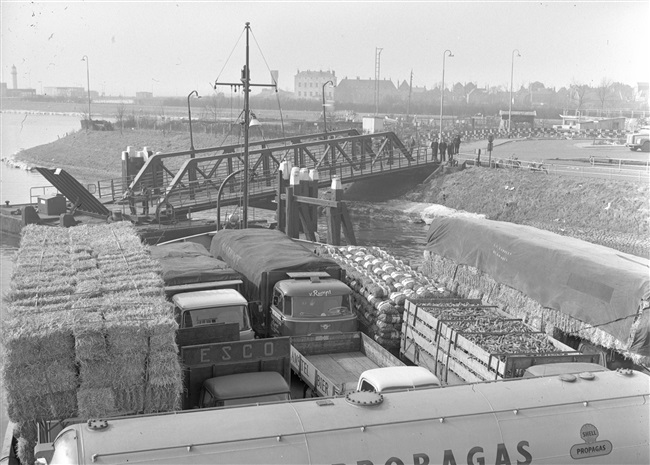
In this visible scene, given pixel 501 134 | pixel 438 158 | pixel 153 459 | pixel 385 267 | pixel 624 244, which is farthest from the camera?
pixel 501 134

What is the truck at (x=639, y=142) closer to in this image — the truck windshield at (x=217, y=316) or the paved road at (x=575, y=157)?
the paved road at (x=575, y=157)

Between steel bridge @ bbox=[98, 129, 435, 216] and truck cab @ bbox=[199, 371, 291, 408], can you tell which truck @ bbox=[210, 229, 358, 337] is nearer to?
truck cab @ bbox=[199, 371, 291, 408]

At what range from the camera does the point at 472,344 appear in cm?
1287

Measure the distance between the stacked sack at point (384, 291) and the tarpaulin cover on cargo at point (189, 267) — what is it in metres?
3.05

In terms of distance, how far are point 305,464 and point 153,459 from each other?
1698 millimetres

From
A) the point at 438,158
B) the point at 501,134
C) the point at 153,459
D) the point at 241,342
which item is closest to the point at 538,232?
the point at 241,342

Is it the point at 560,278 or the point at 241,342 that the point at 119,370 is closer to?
the point at 241,342

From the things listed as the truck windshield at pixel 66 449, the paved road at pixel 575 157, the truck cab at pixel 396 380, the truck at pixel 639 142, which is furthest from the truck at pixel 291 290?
the truck at pixel 639 142

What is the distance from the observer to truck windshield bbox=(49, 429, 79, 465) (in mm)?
7695

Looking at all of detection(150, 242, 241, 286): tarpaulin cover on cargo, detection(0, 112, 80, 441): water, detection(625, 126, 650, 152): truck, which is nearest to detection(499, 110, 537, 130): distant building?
detection(625, 126, 650, 152): truck

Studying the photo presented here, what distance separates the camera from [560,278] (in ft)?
52.5

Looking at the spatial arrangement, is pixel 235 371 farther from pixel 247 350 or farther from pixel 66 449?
pixel 66 449

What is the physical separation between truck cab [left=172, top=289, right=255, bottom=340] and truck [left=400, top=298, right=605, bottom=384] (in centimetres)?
358

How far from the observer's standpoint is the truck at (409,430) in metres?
7.97
